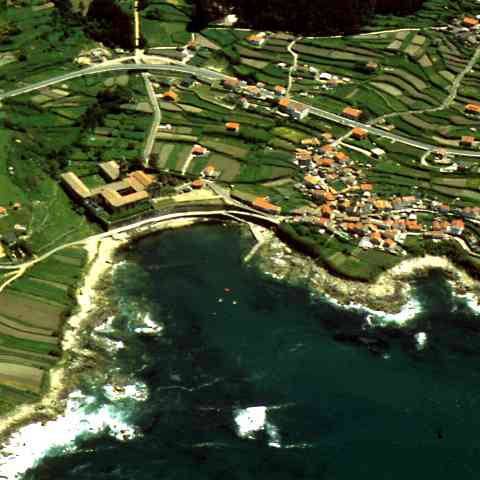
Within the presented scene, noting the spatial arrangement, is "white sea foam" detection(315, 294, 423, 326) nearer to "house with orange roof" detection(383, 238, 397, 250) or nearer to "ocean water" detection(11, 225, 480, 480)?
"ocean water" detection(11, 225, 480, 480)

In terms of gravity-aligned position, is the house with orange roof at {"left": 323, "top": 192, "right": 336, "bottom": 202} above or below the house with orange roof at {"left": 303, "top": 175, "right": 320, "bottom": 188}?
below

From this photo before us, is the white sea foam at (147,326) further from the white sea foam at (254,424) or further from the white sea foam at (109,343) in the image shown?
the white sea foam at (254,424)

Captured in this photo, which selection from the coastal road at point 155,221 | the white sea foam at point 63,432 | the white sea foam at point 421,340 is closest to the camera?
the white sea foam at point 63,432

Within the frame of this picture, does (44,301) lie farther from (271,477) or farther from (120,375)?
(271,477)

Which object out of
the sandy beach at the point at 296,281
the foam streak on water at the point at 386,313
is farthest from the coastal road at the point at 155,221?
the foam streak on water at the point at 386,313

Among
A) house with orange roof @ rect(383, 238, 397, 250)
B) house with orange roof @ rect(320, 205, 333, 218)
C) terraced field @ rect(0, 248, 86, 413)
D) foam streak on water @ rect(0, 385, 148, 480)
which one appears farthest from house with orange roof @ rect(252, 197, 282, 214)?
foam streak on water @ rect(0, 385, 148, 480)

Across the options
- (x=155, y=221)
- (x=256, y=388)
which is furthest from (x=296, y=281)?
(x=155, y=221)

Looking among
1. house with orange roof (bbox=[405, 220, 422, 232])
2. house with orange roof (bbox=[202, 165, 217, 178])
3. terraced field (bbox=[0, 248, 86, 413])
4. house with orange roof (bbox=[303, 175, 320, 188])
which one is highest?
house with orange roof (bbox=[202, 165, 217, 178])
